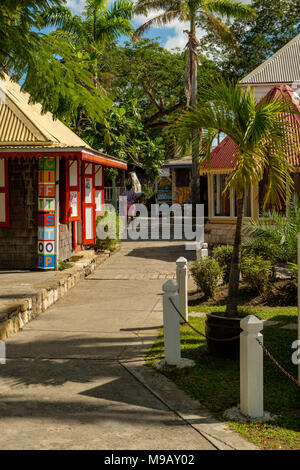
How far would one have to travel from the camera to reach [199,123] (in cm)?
718

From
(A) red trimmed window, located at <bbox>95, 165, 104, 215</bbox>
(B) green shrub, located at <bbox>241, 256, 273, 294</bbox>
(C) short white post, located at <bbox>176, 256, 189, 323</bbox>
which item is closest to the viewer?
(C) short white post, located at <bbox>176, 256, 189, 323</bbox>

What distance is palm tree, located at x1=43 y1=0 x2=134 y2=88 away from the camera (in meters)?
22.5

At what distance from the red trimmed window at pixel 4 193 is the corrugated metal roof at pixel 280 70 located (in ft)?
41.3

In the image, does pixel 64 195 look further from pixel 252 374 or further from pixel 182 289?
pixel 252 374

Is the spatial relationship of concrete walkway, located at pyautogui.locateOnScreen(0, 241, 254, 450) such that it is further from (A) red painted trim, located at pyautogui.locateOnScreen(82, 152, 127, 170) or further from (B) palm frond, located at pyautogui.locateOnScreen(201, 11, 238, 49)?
(B) palm frond, located at pyautogui.locateOnScreen(201, 11, 238, 49)

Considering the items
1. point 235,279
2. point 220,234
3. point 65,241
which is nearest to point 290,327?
point 235,279

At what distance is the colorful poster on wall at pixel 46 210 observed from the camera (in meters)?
11.8

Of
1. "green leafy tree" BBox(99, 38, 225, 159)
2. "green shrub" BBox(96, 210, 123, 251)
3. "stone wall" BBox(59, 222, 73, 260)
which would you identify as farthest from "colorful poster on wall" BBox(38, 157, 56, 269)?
"green leafy tree" BBox(99, 38, 225, 159)

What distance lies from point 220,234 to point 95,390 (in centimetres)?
1306

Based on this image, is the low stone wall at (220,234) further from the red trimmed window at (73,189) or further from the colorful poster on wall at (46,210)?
the colorful poster on wall at (46,210)

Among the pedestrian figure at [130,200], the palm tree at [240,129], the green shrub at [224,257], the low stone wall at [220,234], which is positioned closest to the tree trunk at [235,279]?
the palm tree at [240,129]

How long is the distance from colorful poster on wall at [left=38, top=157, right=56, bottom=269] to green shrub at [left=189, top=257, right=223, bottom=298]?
3521mm

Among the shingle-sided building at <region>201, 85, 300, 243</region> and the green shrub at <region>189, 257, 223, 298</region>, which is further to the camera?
the shingle-sided building at <region>201, 85, 300, 243</region>

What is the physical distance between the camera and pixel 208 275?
33.0ft
